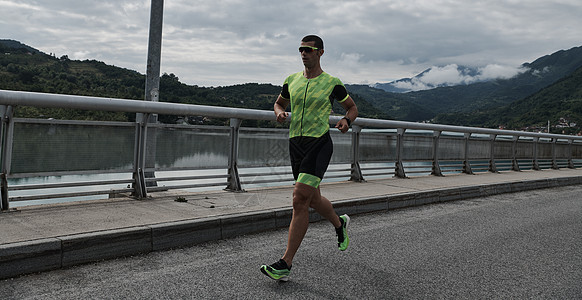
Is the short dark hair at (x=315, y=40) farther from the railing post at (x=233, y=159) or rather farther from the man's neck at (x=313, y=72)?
the railing post at (x=233, y=159)

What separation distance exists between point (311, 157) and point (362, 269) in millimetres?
1103

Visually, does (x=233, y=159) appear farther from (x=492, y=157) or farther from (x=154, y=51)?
(x=492, y=157)

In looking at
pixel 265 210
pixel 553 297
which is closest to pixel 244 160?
pixel 265 210

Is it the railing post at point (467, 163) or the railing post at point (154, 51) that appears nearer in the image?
the railing post at point (154, 51)

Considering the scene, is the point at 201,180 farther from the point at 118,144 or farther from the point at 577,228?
the point at 577,228

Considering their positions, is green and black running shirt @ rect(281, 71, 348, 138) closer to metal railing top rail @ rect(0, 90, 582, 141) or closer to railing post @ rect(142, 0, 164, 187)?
metal railing top rail @ rect(0, 90, 582, 141)

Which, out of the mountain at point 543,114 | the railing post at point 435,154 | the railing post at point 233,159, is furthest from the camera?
the mountain at point 543,114

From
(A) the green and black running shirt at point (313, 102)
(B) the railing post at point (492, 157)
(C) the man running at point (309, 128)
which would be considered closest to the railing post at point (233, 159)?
(C) the man running at point (309, 128)

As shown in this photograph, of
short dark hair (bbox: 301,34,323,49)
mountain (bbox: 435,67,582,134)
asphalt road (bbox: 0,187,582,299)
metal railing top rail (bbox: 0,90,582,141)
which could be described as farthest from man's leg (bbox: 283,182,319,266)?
mountain (bbox: 435,67,582,134)

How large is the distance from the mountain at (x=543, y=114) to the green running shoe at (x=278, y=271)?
6454 centimetres

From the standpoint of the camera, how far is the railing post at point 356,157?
10.4 m

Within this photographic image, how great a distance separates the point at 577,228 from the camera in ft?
22.7

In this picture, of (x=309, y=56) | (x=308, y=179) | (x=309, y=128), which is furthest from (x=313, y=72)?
(x=308, y=179)

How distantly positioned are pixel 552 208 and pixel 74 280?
805 cm
